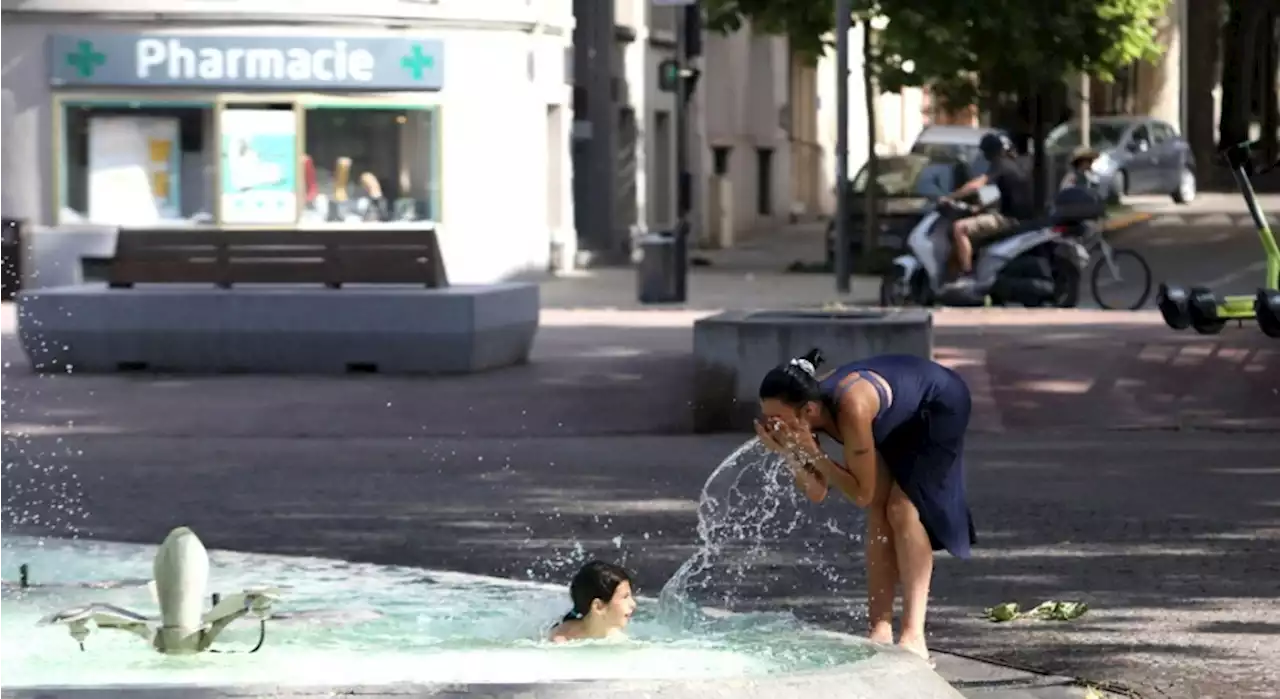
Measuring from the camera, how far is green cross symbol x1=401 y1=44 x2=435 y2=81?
1190 inches

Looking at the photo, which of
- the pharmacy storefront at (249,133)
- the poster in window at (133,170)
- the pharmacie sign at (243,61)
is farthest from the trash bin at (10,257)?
the pharmacie sign at (243,61)

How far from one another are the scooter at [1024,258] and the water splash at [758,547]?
9.99 meters

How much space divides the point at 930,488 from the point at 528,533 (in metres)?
3.47

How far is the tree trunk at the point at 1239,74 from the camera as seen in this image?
54.2 feet

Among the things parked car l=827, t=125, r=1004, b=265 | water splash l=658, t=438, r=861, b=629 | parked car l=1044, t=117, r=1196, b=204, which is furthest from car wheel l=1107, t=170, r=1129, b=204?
water splash l=658, t=438, r=861, b=629

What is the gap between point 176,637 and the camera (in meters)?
7.22

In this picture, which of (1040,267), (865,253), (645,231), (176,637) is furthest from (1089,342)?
(645,231)

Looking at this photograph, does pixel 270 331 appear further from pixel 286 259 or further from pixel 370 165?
pixel 370 165

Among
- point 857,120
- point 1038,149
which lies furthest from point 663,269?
point 857,120

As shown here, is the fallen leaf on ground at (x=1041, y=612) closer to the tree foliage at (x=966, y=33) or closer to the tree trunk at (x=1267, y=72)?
the tree trunk at (x=1267, y=72)

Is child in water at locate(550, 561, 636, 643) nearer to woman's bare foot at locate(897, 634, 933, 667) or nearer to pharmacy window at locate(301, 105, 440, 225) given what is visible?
woman's bare foot at locate(897, 634, 933, 667)

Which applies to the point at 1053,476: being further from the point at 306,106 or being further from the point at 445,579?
the point at 306,106

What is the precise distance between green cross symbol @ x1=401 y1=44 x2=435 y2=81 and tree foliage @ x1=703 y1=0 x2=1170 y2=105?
358 centimetres

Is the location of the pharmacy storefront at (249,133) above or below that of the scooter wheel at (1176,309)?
above
